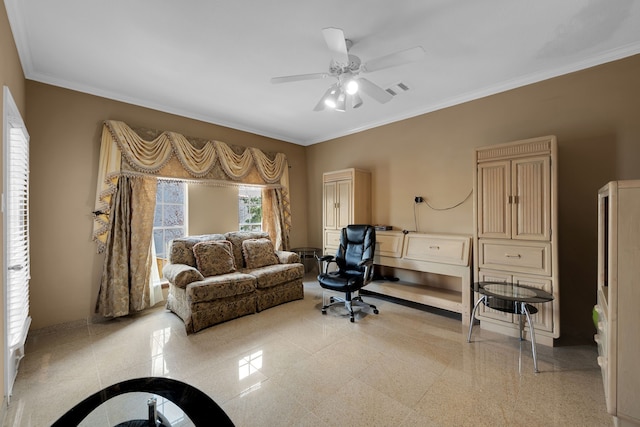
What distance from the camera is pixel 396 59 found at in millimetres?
1981

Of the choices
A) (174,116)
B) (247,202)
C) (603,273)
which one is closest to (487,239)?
(603,273)

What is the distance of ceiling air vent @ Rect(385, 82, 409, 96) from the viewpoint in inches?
120

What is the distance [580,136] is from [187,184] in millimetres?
4792

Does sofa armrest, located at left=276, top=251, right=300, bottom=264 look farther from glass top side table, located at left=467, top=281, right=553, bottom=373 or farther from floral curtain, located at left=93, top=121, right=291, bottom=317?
glass top side table, located at left=467, top=281, right=553, bottom=373

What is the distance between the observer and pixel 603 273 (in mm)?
1845

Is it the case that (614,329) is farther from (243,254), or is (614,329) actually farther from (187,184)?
(187,184)

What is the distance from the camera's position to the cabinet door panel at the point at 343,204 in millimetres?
4273

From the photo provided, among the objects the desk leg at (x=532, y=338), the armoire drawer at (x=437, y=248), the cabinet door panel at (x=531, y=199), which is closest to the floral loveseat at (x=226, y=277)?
the armoire drawer at (x=437, y=248)

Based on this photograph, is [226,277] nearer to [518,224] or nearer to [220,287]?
[220,287]

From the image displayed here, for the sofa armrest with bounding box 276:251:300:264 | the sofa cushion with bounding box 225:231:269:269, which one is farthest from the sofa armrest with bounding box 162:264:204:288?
the sofa armrest with bounding box 276:251:300:264

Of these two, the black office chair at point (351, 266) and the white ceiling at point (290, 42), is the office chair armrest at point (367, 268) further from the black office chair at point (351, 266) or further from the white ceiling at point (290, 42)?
the white ceiling at point (290, 42)

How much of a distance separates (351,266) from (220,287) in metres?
1.78

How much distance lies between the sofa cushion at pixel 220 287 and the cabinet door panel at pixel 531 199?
3010 millimetres

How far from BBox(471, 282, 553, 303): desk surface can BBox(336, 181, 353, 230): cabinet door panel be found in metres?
2.12
